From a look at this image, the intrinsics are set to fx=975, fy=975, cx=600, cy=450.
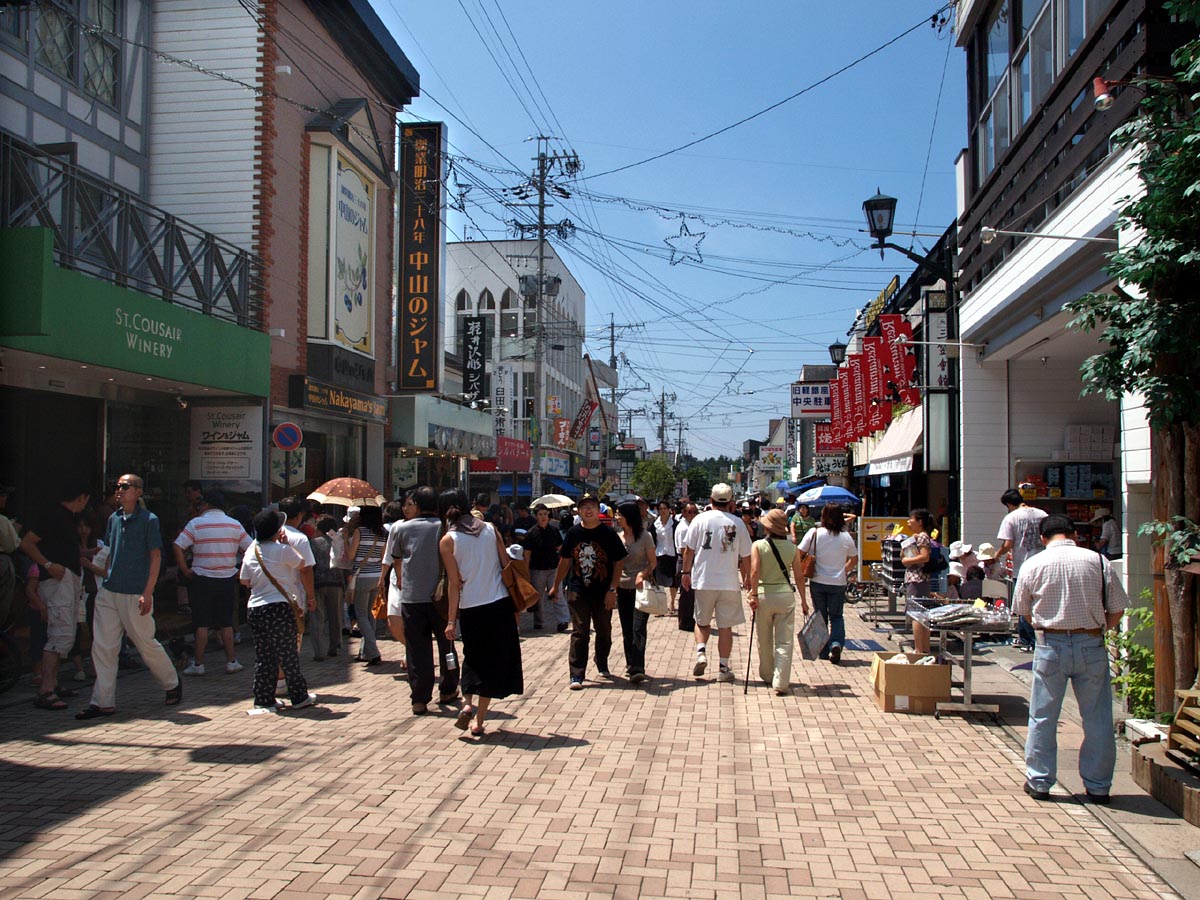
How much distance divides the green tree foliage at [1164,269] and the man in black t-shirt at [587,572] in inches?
167

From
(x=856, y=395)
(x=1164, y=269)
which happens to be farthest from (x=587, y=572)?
(x=856, y=395)

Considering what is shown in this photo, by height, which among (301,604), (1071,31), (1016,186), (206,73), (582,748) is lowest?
(582,748)

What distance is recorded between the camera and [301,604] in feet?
26.9

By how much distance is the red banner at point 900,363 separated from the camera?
2014 cm

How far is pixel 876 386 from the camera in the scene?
22.2 metres

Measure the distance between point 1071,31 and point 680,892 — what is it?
10408 mm

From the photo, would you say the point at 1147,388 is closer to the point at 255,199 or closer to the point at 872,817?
the point at 872,817

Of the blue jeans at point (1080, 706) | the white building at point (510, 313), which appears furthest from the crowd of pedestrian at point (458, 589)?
the white building at point (510, 313)

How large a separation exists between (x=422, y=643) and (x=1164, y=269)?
5824 millimetres

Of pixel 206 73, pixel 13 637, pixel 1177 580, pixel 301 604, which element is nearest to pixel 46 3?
pixel 206 73

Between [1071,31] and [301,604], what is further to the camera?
[1071,31]

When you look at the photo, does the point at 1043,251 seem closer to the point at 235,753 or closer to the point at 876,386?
the point at 235,753

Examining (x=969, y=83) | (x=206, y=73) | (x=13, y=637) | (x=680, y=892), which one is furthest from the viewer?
(x=969, y=83)

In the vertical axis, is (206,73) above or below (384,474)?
above
